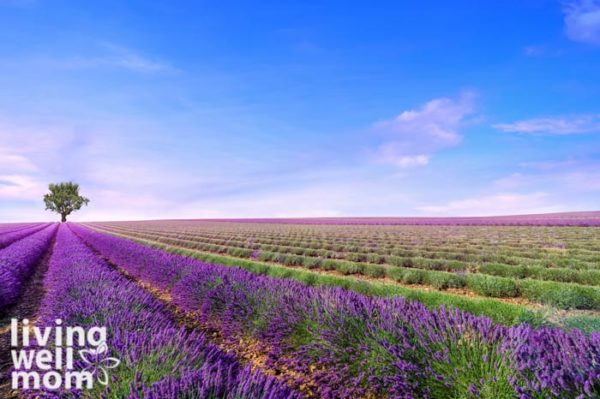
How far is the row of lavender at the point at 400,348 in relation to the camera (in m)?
2.53

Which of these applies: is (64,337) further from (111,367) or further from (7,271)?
(7,271)

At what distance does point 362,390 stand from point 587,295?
7520 mm

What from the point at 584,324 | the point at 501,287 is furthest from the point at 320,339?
the point at 501,287

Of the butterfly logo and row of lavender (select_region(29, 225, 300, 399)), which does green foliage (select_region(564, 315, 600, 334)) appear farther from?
the butterfly logo

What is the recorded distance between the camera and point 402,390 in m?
3.24

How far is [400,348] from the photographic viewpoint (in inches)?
135

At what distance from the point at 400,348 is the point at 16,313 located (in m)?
8.44

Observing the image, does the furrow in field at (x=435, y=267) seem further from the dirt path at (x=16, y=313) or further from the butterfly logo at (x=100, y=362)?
the butterfly logo at (x=100, y=362)

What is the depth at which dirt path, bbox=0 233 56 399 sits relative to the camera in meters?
4.02

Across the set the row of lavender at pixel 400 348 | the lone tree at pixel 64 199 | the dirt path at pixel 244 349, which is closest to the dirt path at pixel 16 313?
the dirt path at pixel 244 349

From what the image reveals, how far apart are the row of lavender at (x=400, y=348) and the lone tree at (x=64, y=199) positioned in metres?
89.9

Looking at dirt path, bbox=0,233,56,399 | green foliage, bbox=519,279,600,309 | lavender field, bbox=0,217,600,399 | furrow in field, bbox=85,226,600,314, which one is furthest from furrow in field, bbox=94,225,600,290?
dirt path, bbox=0,233,56,399

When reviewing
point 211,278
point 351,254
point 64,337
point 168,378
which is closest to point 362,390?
point 168,378

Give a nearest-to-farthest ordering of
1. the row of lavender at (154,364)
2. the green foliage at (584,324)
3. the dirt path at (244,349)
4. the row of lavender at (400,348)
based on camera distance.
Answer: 1. the row of lavender at (154,364)
2. the row of lavender at (400,348)
3. the dirt path at (244,349)
4. the green foliage at (584,324)
